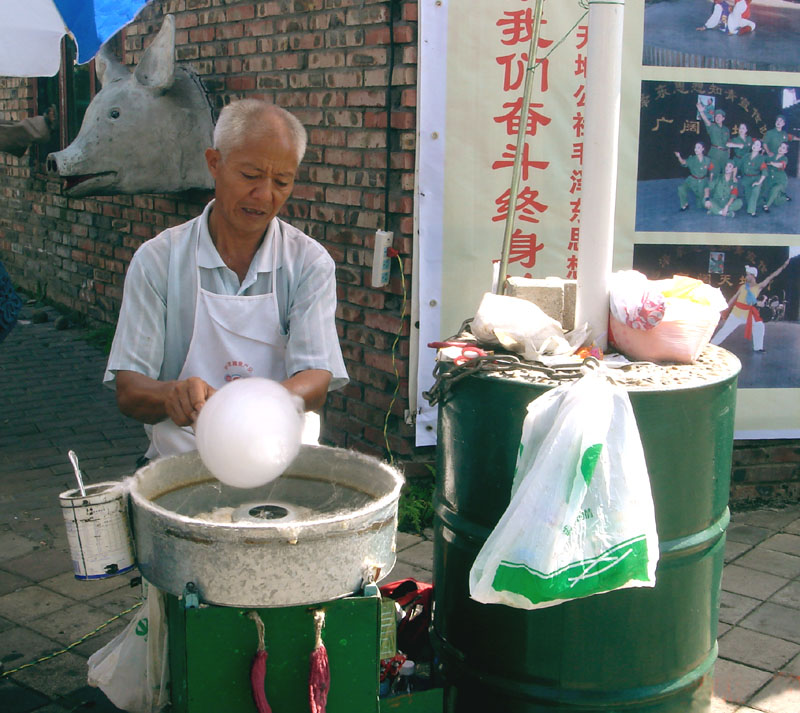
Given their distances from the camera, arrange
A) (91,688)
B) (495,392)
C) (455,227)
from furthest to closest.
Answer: (455,227)
(91,688)
(495,392)

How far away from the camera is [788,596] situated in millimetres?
4219

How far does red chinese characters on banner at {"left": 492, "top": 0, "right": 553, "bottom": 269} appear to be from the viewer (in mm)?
4555

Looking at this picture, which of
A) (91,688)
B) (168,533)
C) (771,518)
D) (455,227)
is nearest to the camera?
(168,533)

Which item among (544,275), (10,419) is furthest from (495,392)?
(10,419)

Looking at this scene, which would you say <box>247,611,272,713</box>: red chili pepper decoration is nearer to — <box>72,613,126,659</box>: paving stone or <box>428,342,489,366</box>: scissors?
<box>428,342,489,366</box>: scissors

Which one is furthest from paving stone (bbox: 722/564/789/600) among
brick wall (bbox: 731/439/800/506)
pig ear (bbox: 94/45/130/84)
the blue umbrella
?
pig ear (bbox: 94/45/130/84)

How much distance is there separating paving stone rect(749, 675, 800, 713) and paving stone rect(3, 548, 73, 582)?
2948 mm

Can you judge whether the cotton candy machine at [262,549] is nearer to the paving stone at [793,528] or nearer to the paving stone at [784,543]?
the paving stone at [784,543]

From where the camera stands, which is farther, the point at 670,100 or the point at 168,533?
the point at 670,100

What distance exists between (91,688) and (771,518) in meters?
3.50

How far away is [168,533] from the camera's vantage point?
2199mm

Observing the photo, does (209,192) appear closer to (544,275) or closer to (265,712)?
Answer: (544,275)

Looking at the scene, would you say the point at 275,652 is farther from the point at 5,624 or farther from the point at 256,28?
the point at 256,28

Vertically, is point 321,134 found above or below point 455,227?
above
